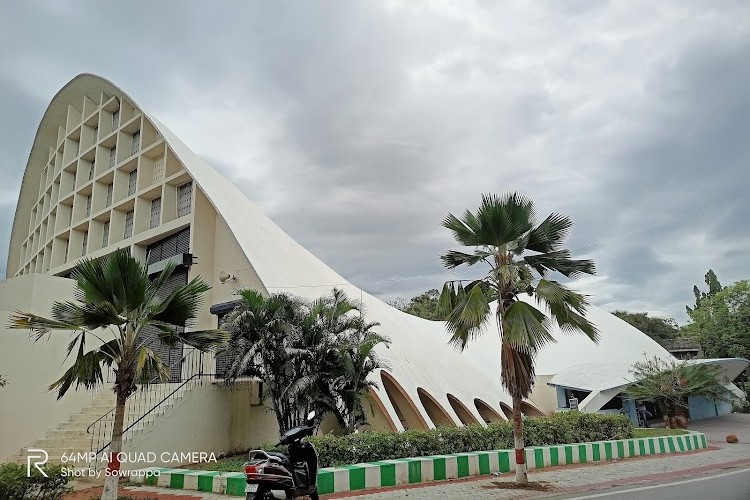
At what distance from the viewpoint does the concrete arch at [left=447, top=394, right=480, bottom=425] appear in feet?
64.3

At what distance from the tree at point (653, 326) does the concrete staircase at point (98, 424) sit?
5983cm

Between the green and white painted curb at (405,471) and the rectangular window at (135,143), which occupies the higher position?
the rectangular window at (135,143)

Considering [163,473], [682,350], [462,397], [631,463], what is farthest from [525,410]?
[682,350]

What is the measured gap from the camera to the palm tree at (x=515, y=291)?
1006 centimetres

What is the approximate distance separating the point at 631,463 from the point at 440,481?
248 inches

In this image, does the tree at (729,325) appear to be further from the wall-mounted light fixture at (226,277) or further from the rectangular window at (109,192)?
the rectangular window at (109,192)

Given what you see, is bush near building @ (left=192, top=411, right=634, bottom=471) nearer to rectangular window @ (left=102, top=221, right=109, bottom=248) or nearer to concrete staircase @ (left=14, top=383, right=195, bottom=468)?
concrete staircase @ (left=14, top=383, right=195, bottom=468)

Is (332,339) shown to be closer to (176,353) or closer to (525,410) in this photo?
(176,353)

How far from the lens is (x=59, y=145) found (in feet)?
97.5

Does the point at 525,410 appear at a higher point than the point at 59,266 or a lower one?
lower

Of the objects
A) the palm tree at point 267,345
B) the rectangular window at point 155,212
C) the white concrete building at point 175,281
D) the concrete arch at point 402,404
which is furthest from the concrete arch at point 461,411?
the rectangular window at point 155,212

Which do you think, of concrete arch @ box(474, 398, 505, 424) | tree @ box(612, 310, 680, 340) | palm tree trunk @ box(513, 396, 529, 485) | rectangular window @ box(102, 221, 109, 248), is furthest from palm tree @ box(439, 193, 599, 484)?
tree @ box(612, 310, 680, 340)

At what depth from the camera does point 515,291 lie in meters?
10.9

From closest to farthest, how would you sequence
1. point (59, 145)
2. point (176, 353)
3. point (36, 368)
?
point (36, 368), point (176, 353), point (59, 145)
